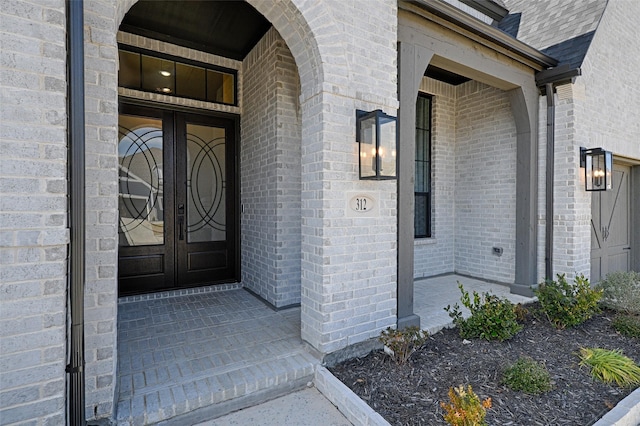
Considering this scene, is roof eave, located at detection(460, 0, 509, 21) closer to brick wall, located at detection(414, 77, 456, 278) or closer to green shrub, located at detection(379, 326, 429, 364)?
brick wall, located at detection(414, 77, 456, 278)

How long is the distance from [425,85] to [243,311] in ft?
15.6

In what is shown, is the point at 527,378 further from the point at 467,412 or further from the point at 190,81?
the point at 190,81

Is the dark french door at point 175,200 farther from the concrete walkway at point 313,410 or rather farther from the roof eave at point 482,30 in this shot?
the roof eave at point 482,30

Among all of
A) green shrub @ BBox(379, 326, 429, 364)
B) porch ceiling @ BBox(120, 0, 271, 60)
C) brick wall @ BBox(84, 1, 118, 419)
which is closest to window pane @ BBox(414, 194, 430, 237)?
green shrub @ BBox(379, 326, 429, 364)

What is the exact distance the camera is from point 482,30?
3975mm

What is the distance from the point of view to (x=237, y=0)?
375cm

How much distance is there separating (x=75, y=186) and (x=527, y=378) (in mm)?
3248

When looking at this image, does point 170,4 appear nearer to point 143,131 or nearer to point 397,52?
point 143,131

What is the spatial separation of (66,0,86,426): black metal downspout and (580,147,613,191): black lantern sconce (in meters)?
5.88

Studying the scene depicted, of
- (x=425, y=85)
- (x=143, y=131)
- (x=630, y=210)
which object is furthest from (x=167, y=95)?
(x=630, y=210)

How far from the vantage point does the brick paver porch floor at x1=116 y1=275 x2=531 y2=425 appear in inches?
90.2

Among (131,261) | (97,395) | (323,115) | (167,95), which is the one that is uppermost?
(167,95)

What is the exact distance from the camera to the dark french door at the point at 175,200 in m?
4.40

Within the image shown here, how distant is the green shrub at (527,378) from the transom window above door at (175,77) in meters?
4.70
